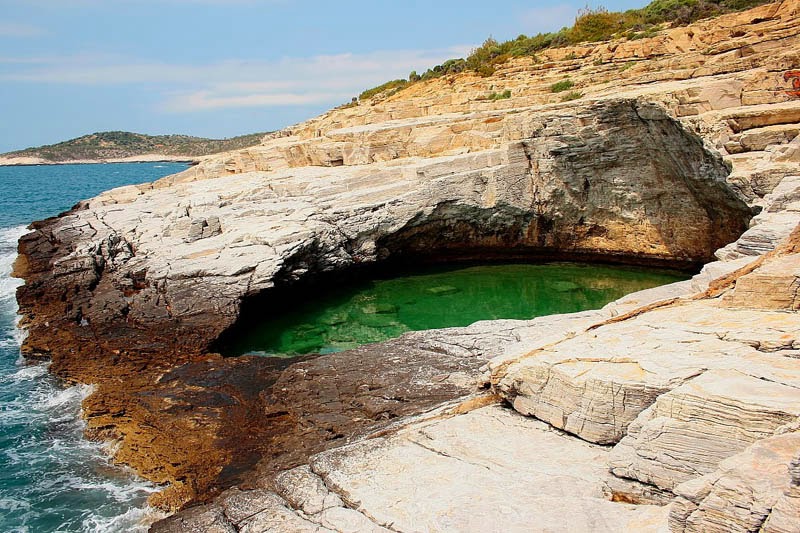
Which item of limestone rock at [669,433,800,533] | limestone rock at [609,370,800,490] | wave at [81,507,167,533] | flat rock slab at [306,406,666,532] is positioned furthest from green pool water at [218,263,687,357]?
limestone rock at [669,433,800,533]

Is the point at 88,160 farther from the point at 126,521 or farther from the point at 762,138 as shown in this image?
the point at 762,138

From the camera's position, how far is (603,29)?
3044 centimetres

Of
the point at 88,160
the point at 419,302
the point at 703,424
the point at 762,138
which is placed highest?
the point at 88,160

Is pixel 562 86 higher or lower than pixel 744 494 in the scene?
higher

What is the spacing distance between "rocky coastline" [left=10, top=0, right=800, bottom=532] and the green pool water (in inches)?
40.9

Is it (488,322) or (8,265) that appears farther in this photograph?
(8,265)

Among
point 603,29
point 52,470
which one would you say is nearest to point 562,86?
point 603,29

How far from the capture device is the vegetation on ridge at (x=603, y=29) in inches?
1058

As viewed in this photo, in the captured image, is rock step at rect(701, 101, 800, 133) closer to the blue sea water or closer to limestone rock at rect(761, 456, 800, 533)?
limestone rock at rect(761, 456, 800, 533)

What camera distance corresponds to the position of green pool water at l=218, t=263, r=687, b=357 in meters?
17.3

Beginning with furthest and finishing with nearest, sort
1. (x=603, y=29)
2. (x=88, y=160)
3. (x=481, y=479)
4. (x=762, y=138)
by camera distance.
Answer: (x=88, y=160) → (x=603, y=29) → (x=762, y=138) → (x=481, y=479)

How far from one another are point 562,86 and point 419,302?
11.4m

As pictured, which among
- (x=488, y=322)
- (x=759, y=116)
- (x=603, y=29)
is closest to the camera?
(x=488, y=322)

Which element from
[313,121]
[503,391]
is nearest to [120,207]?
[313,121]
